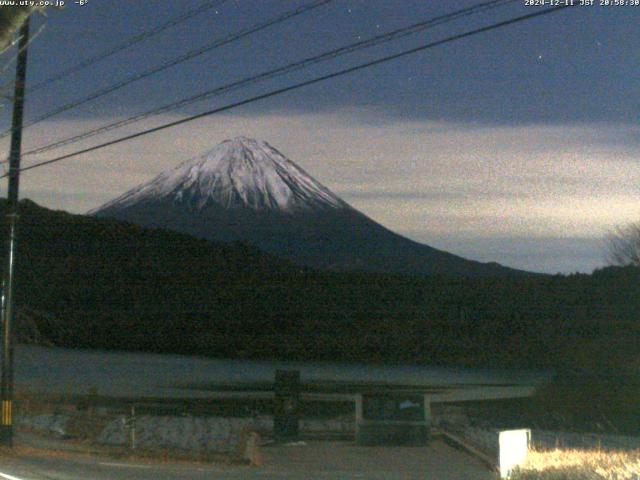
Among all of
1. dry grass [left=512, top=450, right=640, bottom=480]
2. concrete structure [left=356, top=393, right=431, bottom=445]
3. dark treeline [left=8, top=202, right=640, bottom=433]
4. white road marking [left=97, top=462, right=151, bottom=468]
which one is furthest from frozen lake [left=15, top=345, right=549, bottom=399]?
dry grass [left=512, top=450, right=640, bottom=480]

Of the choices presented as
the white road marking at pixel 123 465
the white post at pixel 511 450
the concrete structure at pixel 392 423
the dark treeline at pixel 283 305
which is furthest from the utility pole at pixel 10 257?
the dark treeline at pixel 283 305

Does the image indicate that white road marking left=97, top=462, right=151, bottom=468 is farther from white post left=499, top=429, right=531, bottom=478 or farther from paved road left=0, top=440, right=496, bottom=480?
white post left=499, top=429, right=531, bottom=478

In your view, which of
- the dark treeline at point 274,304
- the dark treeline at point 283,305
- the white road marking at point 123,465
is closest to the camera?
the white road marking at point 123,465

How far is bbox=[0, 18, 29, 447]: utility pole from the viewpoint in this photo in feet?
62.8

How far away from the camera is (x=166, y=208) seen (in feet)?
529

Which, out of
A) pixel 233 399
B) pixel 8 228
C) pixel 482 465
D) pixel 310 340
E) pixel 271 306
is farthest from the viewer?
pixel 271 306

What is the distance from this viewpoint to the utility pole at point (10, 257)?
19141 mm

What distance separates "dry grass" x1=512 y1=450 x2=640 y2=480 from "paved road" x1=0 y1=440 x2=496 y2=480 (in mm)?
1412

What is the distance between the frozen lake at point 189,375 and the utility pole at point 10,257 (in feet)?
78.7

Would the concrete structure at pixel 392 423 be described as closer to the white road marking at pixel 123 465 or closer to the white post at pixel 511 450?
the white road marking at pixel 123 465

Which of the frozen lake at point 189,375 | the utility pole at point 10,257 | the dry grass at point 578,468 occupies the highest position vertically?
the utility pole at point 10,257

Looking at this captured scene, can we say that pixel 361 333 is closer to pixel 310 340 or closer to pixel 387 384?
pixel 310 340

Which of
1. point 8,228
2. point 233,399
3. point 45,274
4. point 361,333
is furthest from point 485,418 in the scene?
point 361,333

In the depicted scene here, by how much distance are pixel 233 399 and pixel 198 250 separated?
5385cm
